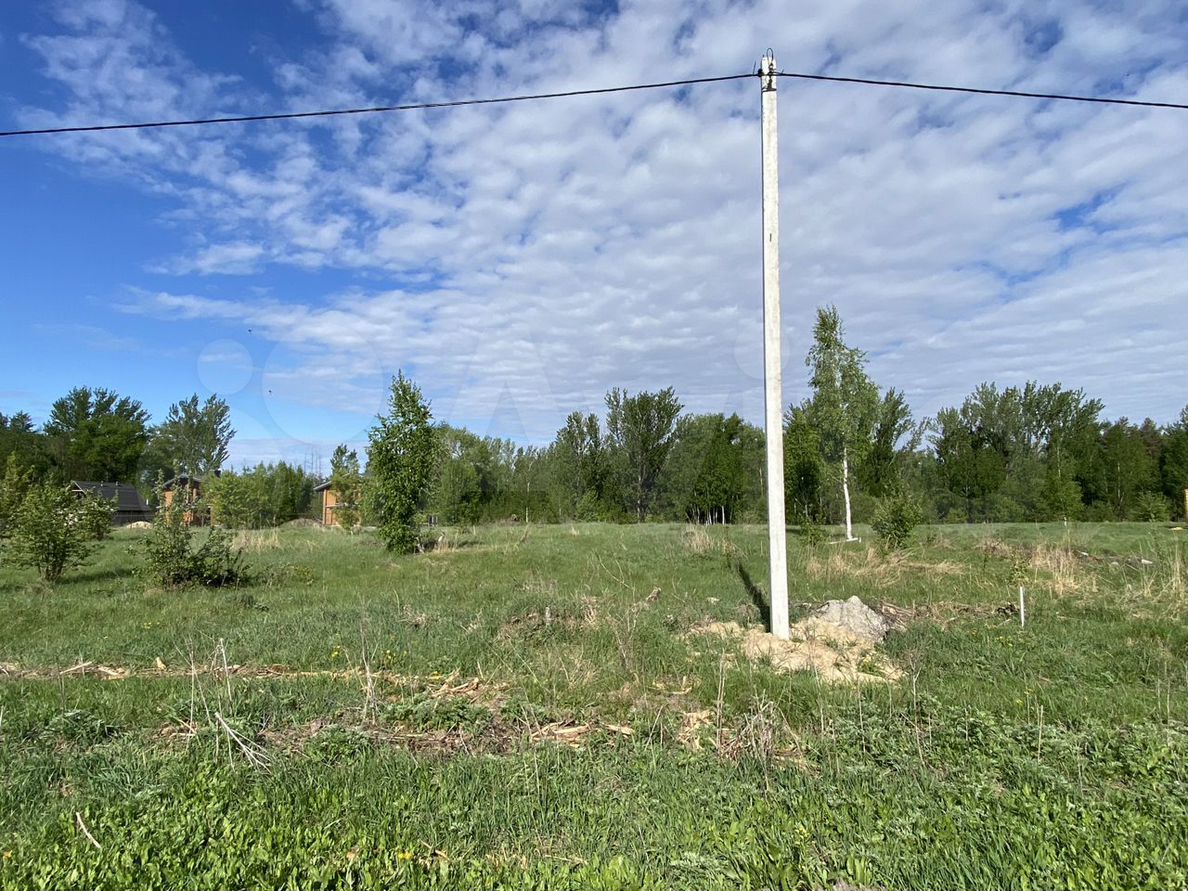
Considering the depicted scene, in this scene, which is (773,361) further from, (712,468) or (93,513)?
(712,468)

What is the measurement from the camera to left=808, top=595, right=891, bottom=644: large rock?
6.94m

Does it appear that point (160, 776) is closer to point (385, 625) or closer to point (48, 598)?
point (385, 625)

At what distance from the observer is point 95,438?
5353 cm

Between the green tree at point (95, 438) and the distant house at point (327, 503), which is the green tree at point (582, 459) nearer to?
the distant house at point (327, 503)

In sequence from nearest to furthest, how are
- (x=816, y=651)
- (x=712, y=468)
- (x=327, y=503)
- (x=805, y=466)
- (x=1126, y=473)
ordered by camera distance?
1. (x=816, y=651)
2. (x=805, y=466)
3. (x=712, y=468)
4. (x=1126, y=473)
5. (x=327, y=503)

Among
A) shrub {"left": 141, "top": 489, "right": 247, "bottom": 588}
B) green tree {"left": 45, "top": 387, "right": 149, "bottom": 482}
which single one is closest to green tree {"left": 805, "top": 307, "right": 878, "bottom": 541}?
shrub {"left": 141, "top": 489, "right": 247, "bottom": 588}

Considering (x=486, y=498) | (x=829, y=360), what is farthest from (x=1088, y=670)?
(x=486, y=498)

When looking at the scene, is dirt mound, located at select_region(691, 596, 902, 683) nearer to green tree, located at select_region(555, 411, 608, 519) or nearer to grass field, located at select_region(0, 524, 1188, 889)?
grass field, located at select_region(0, 524, 1188, 889)

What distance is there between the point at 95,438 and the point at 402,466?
5173 cm

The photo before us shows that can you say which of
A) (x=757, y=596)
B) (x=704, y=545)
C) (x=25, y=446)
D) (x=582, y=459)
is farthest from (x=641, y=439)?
(x=25, y=446)

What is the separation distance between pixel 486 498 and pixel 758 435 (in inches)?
602

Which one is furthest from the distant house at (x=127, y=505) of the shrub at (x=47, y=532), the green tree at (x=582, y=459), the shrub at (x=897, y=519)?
the shrub at (x=897, y=519)

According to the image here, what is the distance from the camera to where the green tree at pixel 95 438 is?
52.2 metres

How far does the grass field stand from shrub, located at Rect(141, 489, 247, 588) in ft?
7.72
